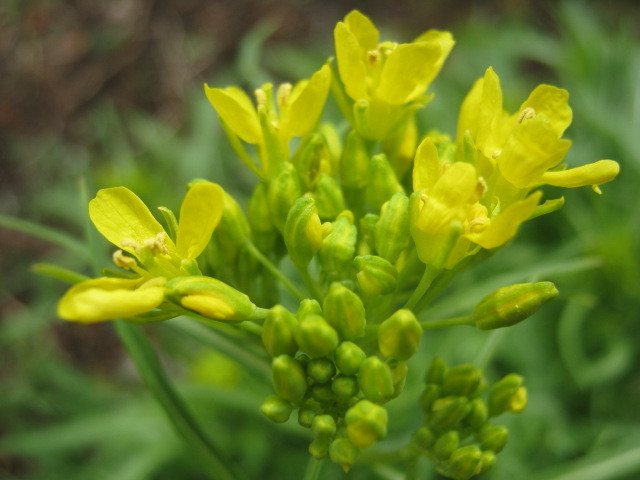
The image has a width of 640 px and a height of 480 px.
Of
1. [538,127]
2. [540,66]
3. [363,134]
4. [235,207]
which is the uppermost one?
[538,127]

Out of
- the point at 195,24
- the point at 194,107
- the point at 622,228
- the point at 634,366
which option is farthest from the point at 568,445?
the point at 195,24

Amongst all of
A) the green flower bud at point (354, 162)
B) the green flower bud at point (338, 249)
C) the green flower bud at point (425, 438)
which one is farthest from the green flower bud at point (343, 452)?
the green flower bud at point (354, 162)

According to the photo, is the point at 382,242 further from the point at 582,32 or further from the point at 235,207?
the point at 582,32

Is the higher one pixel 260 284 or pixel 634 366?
pixel 260 284

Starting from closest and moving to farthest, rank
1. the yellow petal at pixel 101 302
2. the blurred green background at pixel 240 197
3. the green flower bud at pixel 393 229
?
the yellow petal at pixel 101 302, the green flower bud at pixel 393 229, the blurred green background at pixel 240 197

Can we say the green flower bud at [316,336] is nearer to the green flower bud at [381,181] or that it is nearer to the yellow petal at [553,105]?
the green flower bud at [381,181]

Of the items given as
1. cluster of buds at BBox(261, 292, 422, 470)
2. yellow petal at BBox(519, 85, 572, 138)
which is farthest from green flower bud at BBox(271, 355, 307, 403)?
yellow petal at BBox(519, 85, 572, 138)
